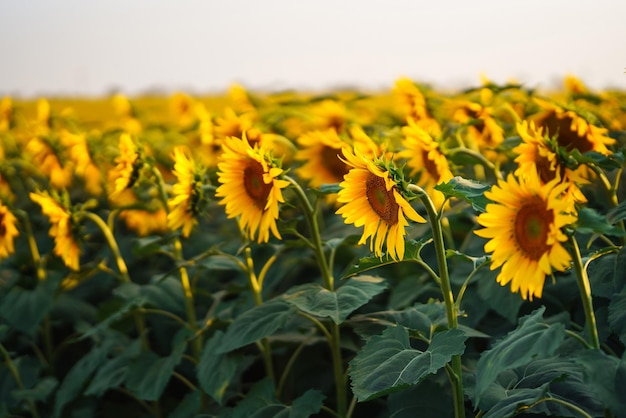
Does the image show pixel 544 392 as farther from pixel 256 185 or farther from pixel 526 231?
pixel 256 185

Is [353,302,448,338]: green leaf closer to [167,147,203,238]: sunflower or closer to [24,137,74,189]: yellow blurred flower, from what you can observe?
[167,147,203,238]: sunflower

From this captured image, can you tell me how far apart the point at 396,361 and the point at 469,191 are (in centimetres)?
39

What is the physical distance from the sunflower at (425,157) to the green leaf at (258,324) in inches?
20.2

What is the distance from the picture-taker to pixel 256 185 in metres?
2.12

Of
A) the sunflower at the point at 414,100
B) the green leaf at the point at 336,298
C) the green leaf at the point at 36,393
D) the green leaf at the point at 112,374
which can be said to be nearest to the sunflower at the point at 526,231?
the green leaf at the point at 336,298

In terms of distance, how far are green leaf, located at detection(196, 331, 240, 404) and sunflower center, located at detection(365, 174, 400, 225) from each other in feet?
2.46

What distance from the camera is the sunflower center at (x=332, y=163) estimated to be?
2809mm

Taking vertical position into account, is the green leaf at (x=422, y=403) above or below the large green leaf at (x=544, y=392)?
below

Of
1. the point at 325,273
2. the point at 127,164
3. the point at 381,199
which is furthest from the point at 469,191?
the point at 127,164

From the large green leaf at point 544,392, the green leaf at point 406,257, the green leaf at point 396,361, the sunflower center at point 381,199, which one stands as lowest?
the large green leaf at point 544,392

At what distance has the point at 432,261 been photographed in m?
3.01

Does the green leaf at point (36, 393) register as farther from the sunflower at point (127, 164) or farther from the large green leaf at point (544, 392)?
the large green leaf at point (544, 392)

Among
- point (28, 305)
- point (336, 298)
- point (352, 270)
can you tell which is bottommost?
point (28, 305)

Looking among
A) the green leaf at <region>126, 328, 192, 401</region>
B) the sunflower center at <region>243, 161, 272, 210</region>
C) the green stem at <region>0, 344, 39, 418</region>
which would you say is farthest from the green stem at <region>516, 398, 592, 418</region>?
the green stem at <region>0, 344, 39, 418</region>
